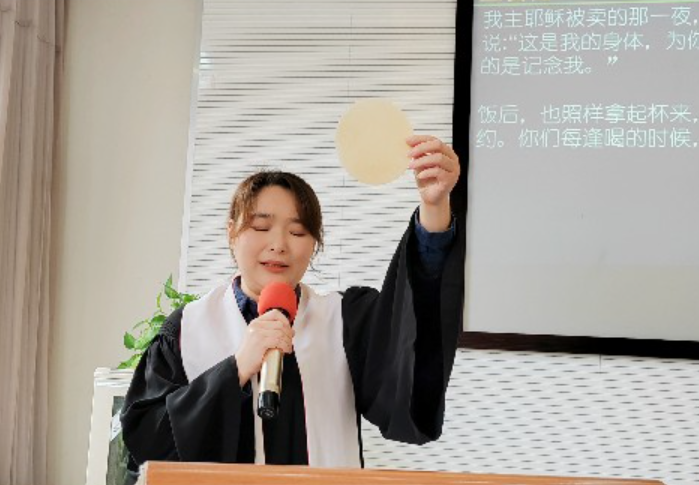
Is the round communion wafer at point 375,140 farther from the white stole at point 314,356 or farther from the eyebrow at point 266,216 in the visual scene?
the white stole at point 314,356

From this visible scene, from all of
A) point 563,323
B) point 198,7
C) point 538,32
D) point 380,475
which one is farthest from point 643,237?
point 380,475

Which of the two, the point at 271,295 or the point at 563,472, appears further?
the point at 563,472

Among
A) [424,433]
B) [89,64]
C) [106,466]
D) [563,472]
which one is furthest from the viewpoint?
[89,64]

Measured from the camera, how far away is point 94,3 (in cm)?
363

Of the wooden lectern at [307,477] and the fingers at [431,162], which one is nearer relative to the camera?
the wooden lectern at [307,477]

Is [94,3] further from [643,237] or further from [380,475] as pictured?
[380,475]

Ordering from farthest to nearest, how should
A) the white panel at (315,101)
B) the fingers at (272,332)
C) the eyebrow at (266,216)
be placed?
the white panel at (315,101), the eyebrow at (266,216), the fingers at (272,332)

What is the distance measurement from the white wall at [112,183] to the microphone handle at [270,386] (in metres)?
2.45

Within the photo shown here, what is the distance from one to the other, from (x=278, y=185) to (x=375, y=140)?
294mm

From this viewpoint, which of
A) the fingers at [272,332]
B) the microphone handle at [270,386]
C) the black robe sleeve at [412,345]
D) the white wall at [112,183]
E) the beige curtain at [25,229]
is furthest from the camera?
the white wall at [112,183]

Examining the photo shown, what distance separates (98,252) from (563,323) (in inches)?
71.9

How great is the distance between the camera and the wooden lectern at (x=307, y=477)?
61 cm

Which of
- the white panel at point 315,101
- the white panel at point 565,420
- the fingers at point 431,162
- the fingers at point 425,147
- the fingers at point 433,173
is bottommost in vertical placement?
the white panel at point 565,420

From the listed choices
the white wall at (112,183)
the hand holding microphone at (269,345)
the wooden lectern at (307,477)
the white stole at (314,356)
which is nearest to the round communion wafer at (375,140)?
the hand holding microphone at (269,345)
